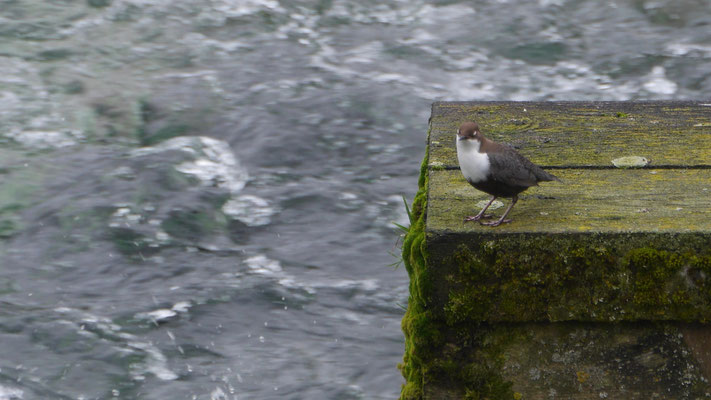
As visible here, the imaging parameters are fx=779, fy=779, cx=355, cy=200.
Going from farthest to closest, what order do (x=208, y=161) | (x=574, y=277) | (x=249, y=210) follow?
1. (x=208, y=161)
2. (x=249, y=210)
3. (x=574, y=277)

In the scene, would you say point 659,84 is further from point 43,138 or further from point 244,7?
point 43,138

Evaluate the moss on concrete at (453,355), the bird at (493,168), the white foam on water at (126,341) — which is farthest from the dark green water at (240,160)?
the bird at (493,168)

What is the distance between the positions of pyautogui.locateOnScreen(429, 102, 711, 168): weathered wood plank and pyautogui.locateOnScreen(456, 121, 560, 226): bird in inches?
18.8

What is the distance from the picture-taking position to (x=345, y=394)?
464cm

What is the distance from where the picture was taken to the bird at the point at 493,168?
2197mm

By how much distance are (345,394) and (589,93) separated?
554 cm

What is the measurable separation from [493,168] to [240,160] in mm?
5836

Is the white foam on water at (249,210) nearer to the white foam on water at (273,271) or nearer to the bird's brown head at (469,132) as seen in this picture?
the white foam on water at (273,271)

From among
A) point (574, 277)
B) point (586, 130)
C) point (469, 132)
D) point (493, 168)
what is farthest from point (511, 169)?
point (586, 130)

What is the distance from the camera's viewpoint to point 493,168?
85.8 inches

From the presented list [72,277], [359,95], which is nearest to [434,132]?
[72,277]

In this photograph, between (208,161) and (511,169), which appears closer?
(511,169)

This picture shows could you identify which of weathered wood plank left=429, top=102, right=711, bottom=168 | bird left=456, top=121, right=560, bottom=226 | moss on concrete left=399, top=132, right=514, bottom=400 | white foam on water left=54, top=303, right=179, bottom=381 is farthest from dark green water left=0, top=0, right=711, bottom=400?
bird left=456, top=121, right=560, bottom=226

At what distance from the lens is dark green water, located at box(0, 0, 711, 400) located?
16.3 feet
